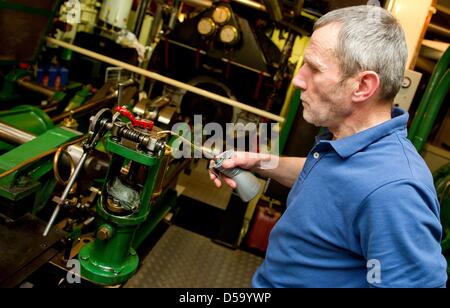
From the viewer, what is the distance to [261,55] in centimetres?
362

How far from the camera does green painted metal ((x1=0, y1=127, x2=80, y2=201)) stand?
136cm

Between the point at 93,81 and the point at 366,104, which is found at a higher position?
the point at 366,104

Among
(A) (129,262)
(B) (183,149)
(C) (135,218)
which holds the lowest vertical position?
(A) (129,262)

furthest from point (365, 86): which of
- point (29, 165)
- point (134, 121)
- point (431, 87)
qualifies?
point (431, 87)

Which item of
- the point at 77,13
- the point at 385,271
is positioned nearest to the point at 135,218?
the point at 385,271

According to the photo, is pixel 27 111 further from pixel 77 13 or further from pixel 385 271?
pixel 385 271

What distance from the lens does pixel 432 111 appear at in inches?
87.7

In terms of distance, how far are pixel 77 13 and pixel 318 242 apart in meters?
2.97

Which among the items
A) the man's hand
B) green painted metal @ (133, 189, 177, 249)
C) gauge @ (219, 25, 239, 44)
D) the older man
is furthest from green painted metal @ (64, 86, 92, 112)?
the older man

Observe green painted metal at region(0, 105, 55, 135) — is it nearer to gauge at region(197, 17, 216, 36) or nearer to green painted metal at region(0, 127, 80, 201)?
green painted metal at region(0, 127, 80, 201)

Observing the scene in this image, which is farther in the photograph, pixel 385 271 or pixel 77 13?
pixel 77 13

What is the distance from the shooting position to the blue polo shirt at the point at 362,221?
0.88 meters

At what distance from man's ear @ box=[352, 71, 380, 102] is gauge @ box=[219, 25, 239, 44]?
8.60 ft

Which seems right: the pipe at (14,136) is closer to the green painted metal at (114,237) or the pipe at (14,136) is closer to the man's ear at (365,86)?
the green painted metal at (114,237)
